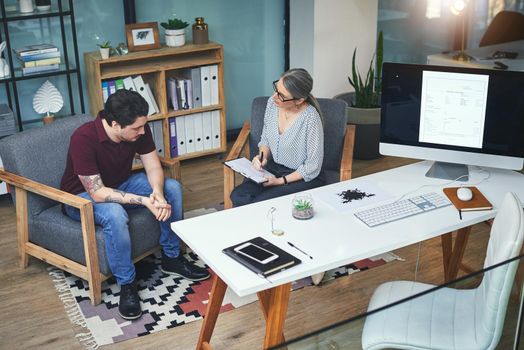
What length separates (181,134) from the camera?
5.83m

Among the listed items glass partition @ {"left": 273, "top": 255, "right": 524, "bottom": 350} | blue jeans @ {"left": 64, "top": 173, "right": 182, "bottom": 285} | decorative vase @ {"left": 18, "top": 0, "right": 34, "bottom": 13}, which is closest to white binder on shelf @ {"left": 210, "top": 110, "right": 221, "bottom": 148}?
decorative vase @ {"left": 18, "top": 0, "right": 34, "bottom": 13}

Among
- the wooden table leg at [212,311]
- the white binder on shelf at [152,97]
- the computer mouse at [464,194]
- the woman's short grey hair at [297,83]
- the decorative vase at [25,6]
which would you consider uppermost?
the decorative vase at [25,6]

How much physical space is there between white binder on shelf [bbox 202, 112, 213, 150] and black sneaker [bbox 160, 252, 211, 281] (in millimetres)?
1861

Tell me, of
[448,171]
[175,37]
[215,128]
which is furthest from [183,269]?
[175,37]

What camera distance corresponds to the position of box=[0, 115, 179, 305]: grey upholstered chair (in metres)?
3.88

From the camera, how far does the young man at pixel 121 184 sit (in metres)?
3.82

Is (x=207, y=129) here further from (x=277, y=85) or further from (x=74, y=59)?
(x=277, y=85)

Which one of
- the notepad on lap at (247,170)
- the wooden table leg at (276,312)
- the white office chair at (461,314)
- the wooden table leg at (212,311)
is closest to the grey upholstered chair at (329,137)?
→ the notepad on lap at (247,170)

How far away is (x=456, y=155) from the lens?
12.2 feet

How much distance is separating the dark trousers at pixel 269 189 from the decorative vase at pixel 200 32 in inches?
69.6

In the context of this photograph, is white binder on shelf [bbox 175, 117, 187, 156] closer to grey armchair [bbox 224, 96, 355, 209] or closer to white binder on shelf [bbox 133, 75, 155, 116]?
white binder on shelf [bbox 133, 75, 155, 116]

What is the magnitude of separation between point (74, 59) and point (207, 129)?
1.17 metres

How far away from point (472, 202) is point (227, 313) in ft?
4.53

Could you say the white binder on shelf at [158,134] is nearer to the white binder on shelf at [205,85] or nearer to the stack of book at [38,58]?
the white binder on shelf at [205,85]
